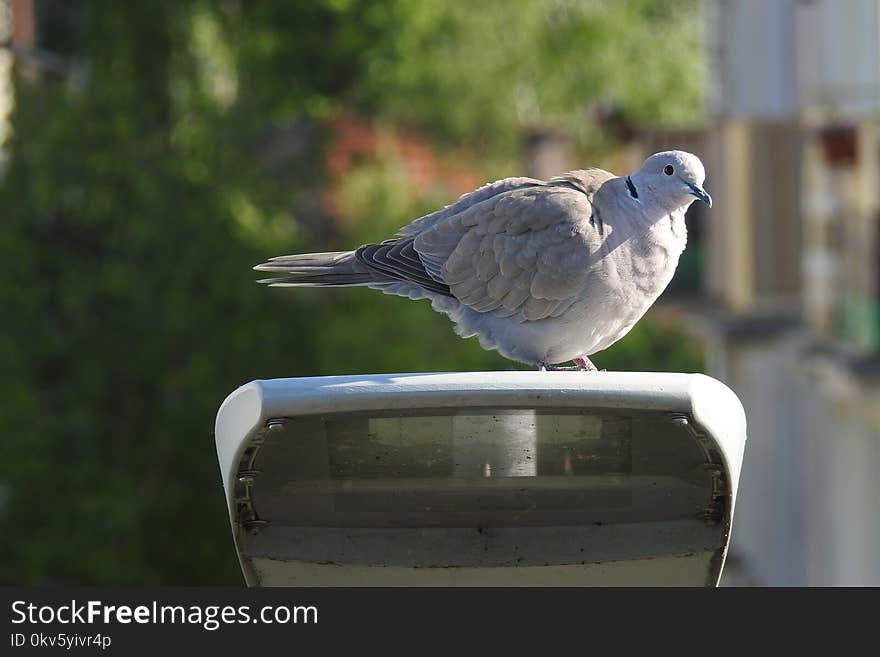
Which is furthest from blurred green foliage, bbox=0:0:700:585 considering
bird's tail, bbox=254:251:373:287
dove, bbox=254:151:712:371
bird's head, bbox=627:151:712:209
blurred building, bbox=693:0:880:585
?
bird's head, bbox=627:151:712:209

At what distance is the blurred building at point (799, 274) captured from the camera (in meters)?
11.5

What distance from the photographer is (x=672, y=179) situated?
10.2 feet

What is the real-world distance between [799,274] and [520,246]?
12863 mm

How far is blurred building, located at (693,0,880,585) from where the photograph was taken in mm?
11484

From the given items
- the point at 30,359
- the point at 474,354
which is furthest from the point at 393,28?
the point at 30,359

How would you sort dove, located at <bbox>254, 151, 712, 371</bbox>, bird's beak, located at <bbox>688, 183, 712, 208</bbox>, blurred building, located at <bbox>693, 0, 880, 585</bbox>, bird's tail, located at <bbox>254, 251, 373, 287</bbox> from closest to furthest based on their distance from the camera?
bird's beak, located at <bbox>688, 183, 712, 208</bbox>
dove, located at <bbox>254, 151, 712, 371</bbox>
bird's tail, located at <bbox>254, 251, 373, 287</bbox>
blurred building, located at <bbox>693, 0, 880, 585</bbox>

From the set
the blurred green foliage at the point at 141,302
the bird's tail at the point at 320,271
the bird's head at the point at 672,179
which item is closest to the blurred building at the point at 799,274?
the blurred green foliage at the point at 141,302

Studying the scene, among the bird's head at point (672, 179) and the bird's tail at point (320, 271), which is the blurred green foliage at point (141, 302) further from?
the bird's head at point (672, 179)

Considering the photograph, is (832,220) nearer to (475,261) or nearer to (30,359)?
(30,359)

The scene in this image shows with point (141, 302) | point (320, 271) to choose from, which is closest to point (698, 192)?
point (320, 271)

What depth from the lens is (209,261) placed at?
41.7 ft

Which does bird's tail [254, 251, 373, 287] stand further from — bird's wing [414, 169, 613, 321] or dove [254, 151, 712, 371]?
bird's wing [414, 169, 613, 321]

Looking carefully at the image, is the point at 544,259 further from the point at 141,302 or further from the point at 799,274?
the point at 799,274

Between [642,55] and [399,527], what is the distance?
75.1 ft
